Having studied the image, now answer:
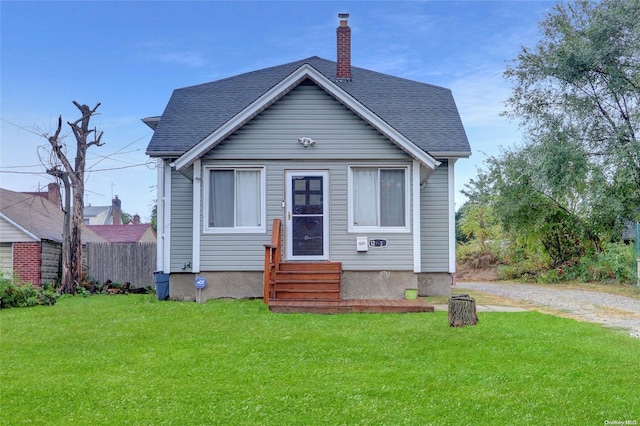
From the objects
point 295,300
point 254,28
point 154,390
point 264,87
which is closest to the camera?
point 154,390

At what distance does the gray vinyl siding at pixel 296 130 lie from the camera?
12531mm

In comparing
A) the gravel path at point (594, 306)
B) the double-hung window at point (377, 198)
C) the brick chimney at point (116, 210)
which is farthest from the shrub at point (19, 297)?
the brick chimney at point (116, 210)

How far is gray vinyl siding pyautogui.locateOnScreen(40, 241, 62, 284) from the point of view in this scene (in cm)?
1866

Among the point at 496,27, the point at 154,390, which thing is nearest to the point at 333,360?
the point at 154,390

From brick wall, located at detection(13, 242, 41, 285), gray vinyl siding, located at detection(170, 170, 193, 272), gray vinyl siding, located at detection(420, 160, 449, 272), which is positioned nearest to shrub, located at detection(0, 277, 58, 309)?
gray vinyl siding, located at detection(170, 170, 193, 272)

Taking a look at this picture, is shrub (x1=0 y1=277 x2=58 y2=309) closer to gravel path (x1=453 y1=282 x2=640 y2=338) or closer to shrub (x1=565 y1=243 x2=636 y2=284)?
gravel path (x1=453 y1=282 x2=640 y2=338)

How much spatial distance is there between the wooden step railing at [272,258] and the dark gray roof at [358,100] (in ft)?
9.82

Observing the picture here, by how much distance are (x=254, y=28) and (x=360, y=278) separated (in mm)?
9133

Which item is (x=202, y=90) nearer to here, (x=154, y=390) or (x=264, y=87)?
(x=264, y=87)

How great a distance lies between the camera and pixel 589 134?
18328 mm

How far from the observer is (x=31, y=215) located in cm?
2119

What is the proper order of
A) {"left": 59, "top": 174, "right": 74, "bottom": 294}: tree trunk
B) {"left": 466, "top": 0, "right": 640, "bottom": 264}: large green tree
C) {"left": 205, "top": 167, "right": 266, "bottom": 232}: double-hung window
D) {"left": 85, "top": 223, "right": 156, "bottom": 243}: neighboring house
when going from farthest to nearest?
{"left": 85, "top": 223, "right": 156, "bottom": 243}: neighboring house → {"left": 466, "top": 0, "right": 640, "bottom": 264}: large green tree → {"left": 59, "top": 174, "right": 74, "bottom": 294}: tree trunk → {"left": 205, "top": 167, "right": 266, "bottom": 232}: double-hung window

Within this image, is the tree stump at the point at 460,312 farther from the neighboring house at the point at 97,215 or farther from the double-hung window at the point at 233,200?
the neighboring house at the point at 97,215

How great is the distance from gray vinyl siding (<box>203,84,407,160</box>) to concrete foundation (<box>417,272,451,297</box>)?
11.1ft
